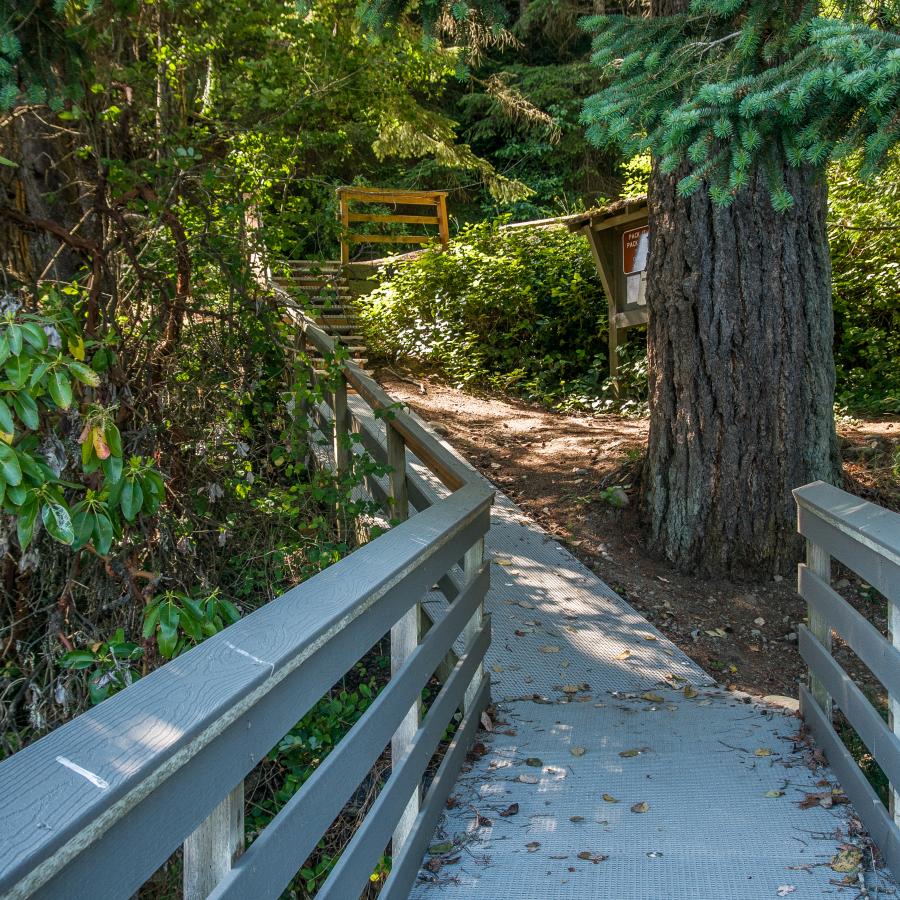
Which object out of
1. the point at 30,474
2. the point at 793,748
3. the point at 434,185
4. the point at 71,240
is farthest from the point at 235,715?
the point at 434,185

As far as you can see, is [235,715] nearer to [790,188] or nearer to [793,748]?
[793,748]

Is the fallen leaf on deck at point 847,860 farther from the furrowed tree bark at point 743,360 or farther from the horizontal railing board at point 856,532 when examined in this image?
the furrowed tree bark at point 743,360

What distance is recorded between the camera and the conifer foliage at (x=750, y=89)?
9.03 ft

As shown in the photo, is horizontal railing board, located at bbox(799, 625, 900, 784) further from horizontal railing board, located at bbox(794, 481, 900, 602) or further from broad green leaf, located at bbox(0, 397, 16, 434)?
broad green leaf, located at bbox(0, 397, 16, 434)

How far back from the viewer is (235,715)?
54.6 inches

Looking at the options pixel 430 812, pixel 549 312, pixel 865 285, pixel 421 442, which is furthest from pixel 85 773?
pixel 549 312

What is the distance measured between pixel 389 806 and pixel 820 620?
191cm

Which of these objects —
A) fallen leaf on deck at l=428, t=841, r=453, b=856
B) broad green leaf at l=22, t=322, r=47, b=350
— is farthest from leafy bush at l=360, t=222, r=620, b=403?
broad green leaf at l=22, t=322, r=47, b=350

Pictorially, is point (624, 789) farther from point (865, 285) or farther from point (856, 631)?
point (865, 285)

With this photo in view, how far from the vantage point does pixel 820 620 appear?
341cm

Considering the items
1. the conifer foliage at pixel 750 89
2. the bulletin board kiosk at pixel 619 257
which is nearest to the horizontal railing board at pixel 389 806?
the conifer foliage at pixel 750 89

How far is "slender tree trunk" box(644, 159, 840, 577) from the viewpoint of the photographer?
546cm

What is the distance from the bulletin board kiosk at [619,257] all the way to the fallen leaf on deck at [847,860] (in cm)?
754

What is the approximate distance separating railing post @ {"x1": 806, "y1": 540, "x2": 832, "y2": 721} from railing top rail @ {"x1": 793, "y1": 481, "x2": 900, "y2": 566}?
17cm
